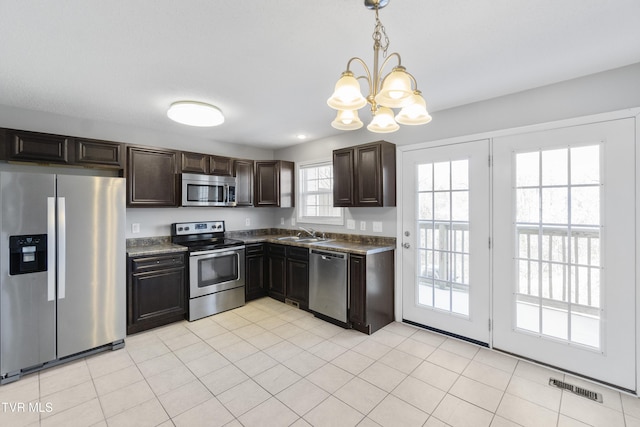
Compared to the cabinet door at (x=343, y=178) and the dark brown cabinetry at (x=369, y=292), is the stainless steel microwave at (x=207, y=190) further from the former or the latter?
the dark brown cabinetry at (x=369, y=292)

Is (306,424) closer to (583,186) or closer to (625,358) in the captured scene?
(625,358)

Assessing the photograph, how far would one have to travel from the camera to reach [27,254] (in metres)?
2.38

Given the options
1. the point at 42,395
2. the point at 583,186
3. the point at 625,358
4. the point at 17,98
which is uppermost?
the point at 17,98

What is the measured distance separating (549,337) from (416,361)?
1191mm

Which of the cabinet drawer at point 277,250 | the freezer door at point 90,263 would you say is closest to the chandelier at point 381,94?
the freezer door at point 90,263

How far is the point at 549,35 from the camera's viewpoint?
1.77 m

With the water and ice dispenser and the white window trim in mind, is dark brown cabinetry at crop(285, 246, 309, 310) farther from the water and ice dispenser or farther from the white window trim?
the water and ice dispenser

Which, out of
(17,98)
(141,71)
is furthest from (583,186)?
(17,98)

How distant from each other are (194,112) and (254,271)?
2.40 meters

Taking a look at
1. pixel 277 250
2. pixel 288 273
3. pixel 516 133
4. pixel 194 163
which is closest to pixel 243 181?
pixel 194 163

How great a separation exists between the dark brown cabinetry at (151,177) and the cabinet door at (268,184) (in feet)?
4.31

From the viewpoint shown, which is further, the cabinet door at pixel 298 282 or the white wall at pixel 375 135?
the cabinet door at pixel 298 282

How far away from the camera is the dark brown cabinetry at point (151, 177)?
3354 mm

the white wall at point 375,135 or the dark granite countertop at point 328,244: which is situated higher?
the white wall at point 375,135
